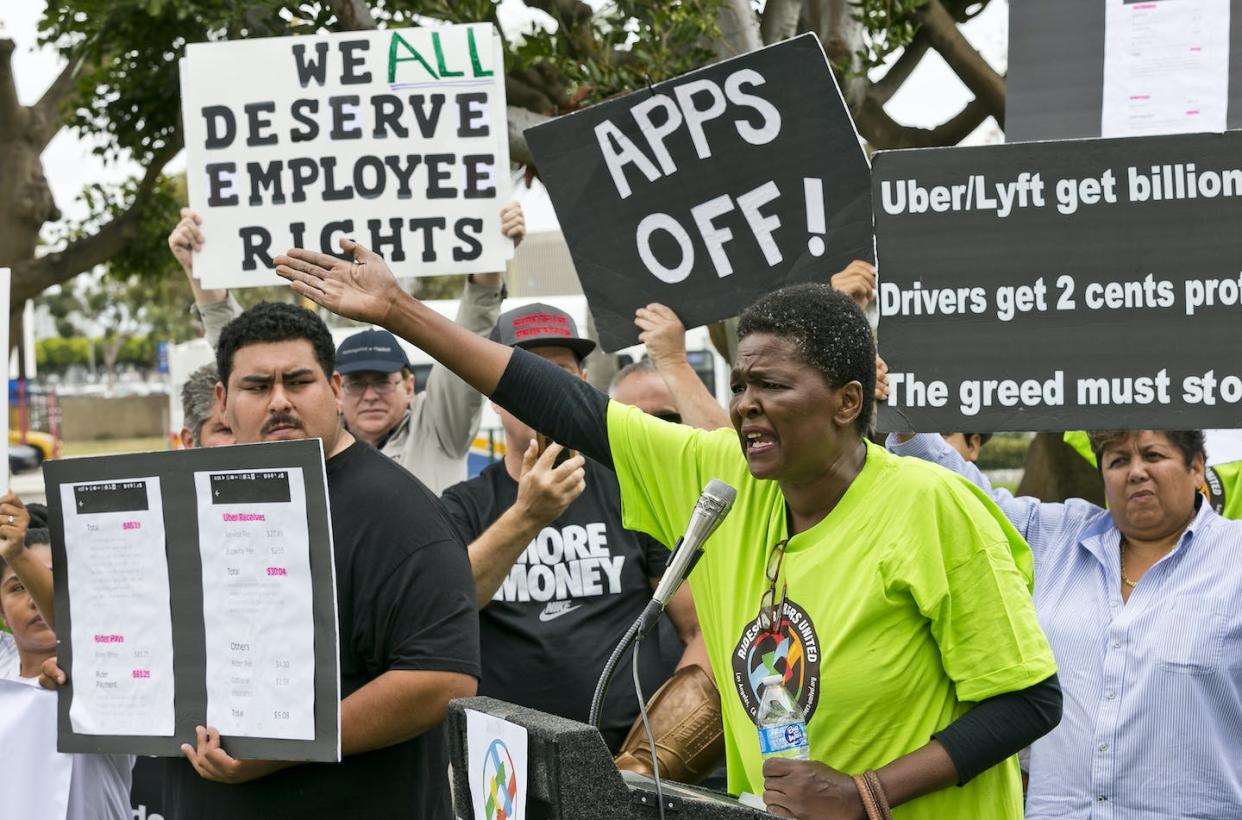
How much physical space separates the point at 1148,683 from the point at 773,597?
1.47 m

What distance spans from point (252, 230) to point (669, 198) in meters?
1.74

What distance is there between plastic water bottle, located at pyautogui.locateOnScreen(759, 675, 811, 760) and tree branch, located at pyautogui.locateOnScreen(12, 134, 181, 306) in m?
10.8

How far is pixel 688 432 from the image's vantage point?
10.1 feet

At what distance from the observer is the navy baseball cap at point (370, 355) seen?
5672mm

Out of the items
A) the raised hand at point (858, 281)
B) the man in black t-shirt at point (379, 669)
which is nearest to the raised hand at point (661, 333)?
the raised hand at point (858, 281)

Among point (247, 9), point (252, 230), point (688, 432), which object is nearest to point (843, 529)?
point (688, 432)

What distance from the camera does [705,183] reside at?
13.5 feet

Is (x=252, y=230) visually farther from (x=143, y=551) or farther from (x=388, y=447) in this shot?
(x=143, y=551)

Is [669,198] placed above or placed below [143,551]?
above

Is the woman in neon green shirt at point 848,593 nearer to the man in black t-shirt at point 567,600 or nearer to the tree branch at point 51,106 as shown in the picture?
the man in black t-shirt at point 567,600

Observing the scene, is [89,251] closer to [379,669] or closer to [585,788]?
[379,669]

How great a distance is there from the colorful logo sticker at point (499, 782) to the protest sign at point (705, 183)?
1.74 metres

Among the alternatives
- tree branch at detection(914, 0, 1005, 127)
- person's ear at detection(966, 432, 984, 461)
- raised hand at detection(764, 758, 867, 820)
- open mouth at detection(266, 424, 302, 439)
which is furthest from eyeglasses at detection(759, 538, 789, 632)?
tree branch at detection(914, 0, 1005, 127)

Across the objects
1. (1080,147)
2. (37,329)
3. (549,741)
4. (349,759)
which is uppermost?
(37,329)
